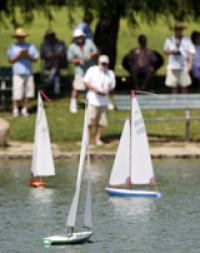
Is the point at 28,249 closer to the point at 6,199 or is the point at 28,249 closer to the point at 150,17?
the point at 6,199

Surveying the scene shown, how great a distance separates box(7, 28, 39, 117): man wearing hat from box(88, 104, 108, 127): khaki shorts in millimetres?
2685

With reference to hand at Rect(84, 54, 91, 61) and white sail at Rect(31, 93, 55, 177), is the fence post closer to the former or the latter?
hand at Rect(84, 54, 91, 61)

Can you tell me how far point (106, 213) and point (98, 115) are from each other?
7.58 metres

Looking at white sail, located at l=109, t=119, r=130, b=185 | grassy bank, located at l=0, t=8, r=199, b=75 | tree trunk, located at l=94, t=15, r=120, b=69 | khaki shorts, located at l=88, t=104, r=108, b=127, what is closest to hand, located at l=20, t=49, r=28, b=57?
khaki shorts, located at l=88, t=104, r=108, b=127

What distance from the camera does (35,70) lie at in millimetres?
45531

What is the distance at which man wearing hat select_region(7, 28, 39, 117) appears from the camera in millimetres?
31906

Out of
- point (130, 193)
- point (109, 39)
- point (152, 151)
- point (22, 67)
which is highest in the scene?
point (109, 39)

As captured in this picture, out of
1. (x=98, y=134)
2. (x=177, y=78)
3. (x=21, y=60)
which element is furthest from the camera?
(x=177, y=78)

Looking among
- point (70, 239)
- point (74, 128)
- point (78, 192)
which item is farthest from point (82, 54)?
point (78, 192)

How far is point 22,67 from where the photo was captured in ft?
105

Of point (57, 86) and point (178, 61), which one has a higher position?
point (178, 61)

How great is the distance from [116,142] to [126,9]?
19.5ft

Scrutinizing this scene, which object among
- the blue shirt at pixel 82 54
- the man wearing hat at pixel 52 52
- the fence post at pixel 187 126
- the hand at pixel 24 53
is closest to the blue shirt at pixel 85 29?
the man wearing hat at pixel 52 52

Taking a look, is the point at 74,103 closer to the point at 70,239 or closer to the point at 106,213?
the point at 106,213
